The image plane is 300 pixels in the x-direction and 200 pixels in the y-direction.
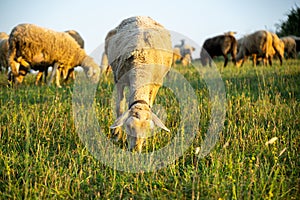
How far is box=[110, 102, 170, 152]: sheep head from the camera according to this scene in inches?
123

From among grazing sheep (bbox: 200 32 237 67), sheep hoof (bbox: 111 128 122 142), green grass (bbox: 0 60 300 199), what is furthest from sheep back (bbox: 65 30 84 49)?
sheep hoof (bbox: 111 128 122 142)

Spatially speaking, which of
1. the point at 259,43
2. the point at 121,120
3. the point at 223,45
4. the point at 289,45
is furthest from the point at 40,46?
the point at 289,45

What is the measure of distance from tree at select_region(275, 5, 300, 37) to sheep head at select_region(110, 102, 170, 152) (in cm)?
2077

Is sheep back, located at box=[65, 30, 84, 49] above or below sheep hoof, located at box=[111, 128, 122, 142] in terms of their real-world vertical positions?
above

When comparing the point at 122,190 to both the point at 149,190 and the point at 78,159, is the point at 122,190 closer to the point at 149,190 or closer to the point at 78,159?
the point at 149,190

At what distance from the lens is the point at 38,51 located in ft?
27.6

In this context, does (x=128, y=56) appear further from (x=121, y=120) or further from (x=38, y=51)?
(x=38, y=51)

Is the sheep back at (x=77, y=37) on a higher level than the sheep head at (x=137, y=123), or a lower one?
higher

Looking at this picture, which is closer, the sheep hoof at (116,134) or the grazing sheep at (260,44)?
the sheep hoof at (116,134)

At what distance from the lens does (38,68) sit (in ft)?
29.4

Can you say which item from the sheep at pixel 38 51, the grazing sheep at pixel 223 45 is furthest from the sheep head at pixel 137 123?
the grazing sheep at pixel 223 45

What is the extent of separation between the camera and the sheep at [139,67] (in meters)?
3.21

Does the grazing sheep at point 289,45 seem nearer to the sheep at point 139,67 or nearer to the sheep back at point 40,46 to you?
the sheep back at point 40,46

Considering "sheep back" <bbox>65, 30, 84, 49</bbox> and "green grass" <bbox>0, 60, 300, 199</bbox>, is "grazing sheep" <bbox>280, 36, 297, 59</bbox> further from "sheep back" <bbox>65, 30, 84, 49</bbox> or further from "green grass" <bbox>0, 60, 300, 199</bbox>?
"green grass" <bbox>0, 60, 300, 199</bbox>
